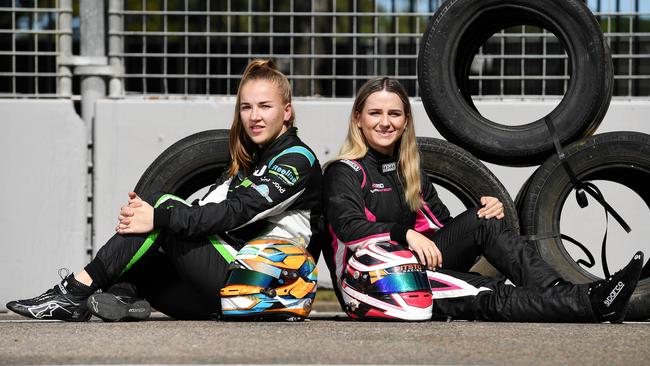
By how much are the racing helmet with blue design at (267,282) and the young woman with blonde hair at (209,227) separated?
0.11 m

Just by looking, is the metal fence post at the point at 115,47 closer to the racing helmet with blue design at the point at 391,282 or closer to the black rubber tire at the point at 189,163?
the black rubber tire at the point at 189,163

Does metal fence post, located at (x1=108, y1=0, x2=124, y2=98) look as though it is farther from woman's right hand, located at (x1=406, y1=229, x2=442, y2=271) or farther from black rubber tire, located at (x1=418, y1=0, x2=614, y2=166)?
woman's right hand, located at (x1=406, y1=229, x2=442, y2=271)

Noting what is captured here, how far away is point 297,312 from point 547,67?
401 cm

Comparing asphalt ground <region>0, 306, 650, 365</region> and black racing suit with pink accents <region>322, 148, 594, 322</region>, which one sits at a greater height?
black racing suit with pink accents <region>322, 148, 594, 322</region>

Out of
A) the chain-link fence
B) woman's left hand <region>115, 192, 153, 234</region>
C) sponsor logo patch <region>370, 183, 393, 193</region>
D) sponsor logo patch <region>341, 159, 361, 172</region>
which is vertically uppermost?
the chain-link fence

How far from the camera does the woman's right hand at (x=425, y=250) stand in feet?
15.8

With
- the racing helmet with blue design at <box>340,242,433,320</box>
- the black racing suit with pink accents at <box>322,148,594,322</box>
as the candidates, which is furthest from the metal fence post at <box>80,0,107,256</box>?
the racing helmet with blue design at <box>340,242,433,320</box>

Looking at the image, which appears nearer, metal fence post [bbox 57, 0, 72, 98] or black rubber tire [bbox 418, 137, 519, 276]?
black rubber tire [bbox 418, 137, 519, 276]

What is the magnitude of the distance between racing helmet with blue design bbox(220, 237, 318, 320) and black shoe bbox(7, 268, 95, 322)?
611 mm

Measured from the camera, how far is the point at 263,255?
4.78m

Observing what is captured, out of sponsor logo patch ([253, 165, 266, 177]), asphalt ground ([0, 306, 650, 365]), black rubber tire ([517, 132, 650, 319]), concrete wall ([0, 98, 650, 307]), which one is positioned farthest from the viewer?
concrete wall ([0, 98, 650, 307])

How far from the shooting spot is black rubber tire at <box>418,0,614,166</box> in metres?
5.88

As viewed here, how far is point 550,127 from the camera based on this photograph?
5.86 meters

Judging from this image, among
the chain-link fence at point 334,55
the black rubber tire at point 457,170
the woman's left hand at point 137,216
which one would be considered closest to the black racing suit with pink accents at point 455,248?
the black rubber tire at point 457,170
